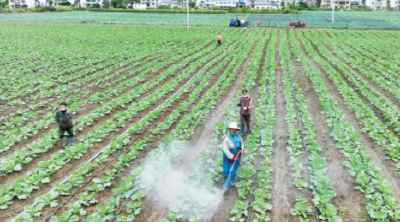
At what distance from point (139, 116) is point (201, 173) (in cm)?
463

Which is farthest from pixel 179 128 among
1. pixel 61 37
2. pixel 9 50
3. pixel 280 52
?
pixel 61 37

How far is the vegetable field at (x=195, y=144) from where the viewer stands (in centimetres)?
620

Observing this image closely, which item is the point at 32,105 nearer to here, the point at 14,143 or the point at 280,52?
the point at 14,143

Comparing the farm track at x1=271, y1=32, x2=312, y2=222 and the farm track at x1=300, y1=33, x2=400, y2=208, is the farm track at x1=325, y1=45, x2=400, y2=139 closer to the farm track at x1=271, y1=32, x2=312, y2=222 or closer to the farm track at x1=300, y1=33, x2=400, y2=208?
the farm track at x1=300, y1=33, x2=400, y2=208

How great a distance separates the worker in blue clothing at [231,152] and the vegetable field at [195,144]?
0.29 m

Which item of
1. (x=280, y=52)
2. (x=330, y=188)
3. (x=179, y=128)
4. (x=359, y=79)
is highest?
(x=280, y=52)

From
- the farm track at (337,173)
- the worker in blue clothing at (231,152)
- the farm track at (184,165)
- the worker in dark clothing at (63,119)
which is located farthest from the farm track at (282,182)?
the worker in dark clothing at (63,119)

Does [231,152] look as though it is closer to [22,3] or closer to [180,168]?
[180,168]

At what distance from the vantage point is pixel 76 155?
8102mm

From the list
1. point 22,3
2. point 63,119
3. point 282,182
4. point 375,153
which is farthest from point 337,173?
point 22,3

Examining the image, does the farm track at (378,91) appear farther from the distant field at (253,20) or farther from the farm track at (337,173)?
the distant field at (253,20)

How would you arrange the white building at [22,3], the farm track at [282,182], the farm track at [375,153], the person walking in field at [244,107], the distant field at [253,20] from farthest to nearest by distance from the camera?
the white building at [22,3], the distant field at [253,20], the person walking in field at [244,107], the farm track at [375,153], the farm track at [282,182]

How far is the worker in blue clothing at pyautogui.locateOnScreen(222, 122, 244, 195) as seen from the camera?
636 cm

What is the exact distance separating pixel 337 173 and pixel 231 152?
290 centimetres
